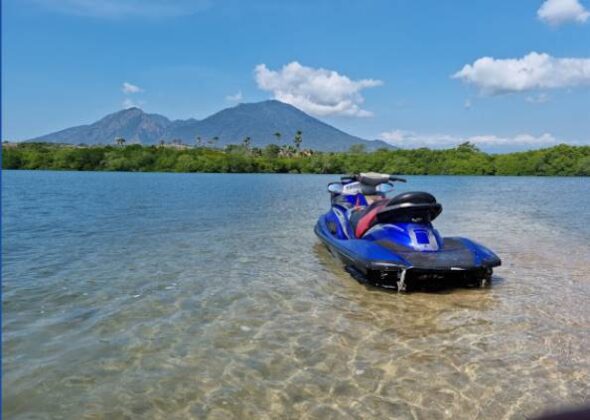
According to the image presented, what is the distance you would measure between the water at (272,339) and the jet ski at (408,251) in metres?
0.31

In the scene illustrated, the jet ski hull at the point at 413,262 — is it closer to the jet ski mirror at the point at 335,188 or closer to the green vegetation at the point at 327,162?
the jet ski mirror at the point at 335,188

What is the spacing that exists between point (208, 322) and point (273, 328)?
795 millimetres

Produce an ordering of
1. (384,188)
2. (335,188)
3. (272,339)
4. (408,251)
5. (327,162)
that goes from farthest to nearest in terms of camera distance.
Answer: (327,162)
(335,188)
(384,188)
(408,251)
(272,339)

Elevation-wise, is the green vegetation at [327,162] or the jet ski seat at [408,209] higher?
the green vegetation at [327,162]

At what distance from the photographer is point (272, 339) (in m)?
5.16

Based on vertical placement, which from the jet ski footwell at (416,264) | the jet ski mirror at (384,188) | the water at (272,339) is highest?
the jet ski mirror at (384,188)

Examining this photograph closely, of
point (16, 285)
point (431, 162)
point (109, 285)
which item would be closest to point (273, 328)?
point (109, 285)

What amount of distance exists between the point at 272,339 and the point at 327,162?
3553 inches

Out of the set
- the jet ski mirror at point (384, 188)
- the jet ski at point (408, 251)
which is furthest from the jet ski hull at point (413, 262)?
the jet ski mirror at point (384, 188)

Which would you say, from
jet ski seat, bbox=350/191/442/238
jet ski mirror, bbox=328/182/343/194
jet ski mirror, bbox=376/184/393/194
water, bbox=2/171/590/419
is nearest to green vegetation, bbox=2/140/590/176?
jet ski mirror, bbox=328/182/343/194

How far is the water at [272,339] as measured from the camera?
382 centimetres

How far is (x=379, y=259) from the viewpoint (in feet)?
21.8

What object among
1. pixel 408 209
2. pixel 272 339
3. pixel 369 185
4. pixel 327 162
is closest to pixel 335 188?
pixel 369 185

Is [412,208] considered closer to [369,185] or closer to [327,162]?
[369,185]
